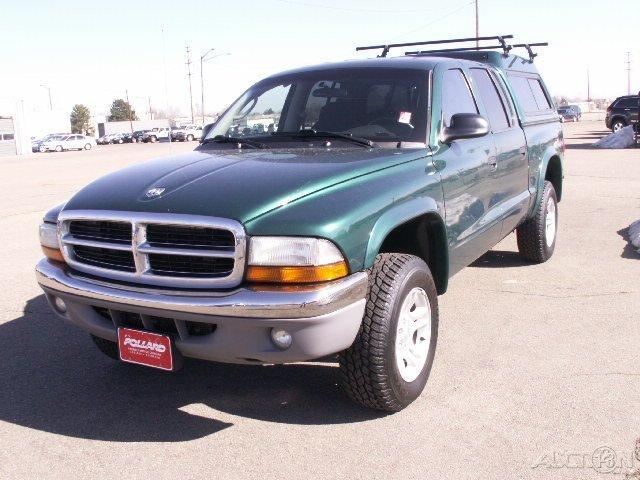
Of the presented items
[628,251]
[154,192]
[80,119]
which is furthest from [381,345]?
[80,119]

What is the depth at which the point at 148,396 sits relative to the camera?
3.85 metres

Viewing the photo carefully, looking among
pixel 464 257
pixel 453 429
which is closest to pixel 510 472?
pixel 453 429

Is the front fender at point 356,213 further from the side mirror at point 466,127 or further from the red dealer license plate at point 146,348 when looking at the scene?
the red dealer license plate at point 146,348

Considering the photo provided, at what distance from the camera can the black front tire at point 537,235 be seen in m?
6.29

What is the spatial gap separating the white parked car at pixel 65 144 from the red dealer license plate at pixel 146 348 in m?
53.2

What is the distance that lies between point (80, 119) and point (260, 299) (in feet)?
312

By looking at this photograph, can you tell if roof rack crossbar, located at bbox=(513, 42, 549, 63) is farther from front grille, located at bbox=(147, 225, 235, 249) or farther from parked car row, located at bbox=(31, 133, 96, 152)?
parked car row, located at bbox=(31, 133, 96, 152)

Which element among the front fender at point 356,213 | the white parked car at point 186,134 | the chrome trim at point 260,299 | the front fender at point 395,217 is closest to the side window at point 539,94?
the front fender at point 395,217

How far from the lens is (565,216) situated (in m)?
9.41

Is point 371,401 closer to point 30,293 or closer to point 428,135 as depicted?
point 428,135

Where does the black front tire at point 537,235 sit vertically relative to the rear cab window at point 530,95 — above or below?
below

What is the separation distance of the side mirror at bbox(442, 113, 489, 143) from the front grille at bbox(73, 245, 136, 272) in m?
2.05

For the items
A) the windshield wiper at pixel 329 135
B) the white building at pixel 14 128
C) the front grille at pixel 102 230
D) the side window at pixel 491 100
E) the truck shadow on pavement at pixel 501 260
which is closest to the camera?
the front grille at pixel 102 230

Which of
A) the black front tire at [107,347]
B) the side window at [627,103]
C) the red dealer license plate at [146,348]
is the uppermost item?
the side window at [627,103]
